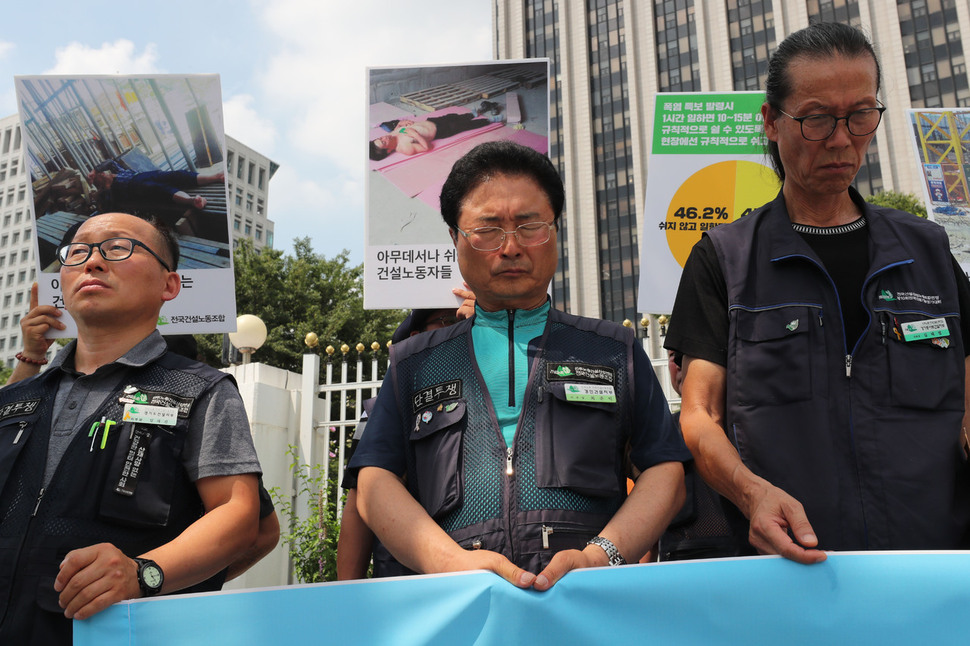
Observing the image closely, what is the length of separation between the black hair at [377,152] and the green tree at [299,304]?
18836 mm

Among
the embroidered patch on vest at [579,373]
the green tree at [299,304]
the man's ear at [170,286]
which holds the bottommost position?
the embroidered patch on vest at [579,373]

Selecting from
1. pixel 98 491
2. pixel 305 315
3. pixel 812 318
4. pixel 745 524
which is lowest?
pixel 745 524

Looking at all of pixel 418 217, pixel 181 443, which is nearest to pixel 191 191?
pixel 418 217

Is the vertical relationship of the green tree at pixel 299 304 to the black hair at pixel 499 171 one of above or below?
above

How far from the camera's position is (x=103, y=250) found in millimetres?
A: 2189

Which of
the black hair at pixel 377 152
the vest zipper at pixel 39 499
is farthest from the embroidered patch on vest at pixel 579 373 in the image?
the black hair at pixel 377 152

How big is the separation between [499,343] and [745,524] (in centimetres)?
70

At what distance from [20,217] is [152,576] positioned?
82.8m

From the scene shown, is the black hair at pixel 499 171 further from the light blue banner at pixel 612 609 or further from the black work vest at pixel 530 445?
the light blue banner at pixel 612 609

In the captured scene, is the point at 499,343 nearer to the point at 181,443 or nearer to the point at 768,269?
the point at 768,269

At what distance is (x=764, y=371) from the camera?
1837 millimetres

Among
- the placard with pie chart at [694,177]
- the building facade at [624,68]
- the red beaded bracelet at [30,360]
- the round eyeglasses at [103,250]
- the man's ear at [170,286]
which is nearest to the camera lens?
the round eyeglasses at [103,250]

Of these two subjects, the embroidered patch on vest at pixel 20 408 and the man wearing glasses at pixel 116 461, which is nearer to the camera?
the man wearing glasses at pixel 116 461

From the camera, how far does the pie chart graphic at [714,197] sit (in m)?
3.78
